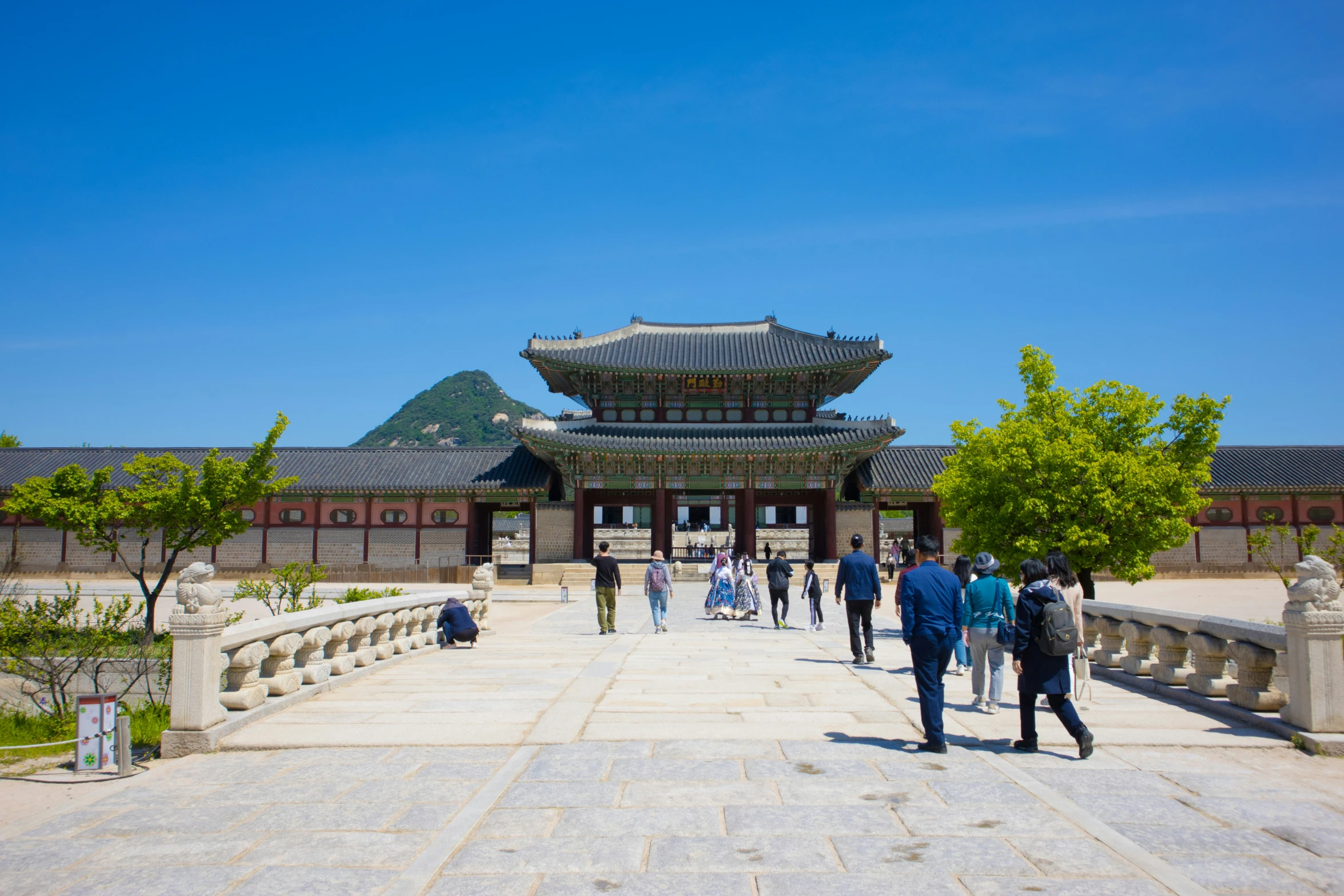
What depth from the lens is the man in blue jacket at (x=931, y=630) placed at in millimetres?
6613

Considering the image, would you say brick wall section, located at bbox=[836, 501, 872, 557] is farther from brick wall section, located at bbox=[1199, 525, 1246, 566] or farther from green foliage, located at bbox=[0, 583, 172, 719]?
green foliage, located at bbox=[0, 583, 172, 719]

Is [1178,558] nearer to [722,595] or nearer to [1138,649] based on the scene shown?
[722,595]

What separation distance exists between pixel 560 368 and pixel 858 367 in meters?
12.6

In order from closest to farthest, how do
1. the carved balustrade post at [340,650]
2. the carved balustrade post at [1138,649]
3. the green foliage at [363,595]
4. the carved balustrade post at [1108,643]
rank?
the carved balustrade post at [1138,649] < the carved balustrade post at [340,650] < the carved balustrade post at [1108,643] < the green foliage at [363,595]

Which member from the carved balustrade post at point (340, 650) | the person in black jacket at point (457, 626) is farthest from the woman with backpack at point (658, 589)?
the carved balustrade post at point (340, 650)

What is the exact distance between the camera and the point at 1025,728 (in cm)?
662

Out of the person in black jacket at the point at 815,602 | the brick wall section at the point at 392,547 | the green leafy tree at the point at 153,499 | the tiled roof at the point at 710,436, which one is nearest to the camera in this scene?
the person in black jacket at the point at 815,602

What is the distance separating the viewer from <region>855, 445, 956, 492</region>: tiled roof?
3372 cm

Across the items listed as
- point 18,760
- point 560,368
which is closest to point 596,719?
point 18,760

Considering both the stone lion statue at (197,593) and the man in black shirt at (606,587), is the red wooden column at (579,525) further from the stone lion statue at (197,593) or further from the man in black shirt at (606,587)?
the stone lion statue at (197,593)

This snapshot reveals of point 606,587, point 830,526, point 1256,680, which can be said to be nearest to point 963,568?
point 1256,680

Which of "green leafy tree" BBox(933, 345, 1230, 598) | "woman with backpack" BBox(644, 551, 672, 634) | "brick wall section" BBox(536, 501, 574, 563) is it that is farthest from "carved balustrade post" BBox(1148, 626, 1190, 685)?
"brick wall section" BBox(536, 501, 574, 563)

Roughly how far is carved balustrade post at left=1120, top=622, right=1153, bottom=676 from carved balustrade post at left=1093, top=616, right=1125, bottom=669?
1.46 feet

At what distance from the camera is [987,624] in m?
8.20
